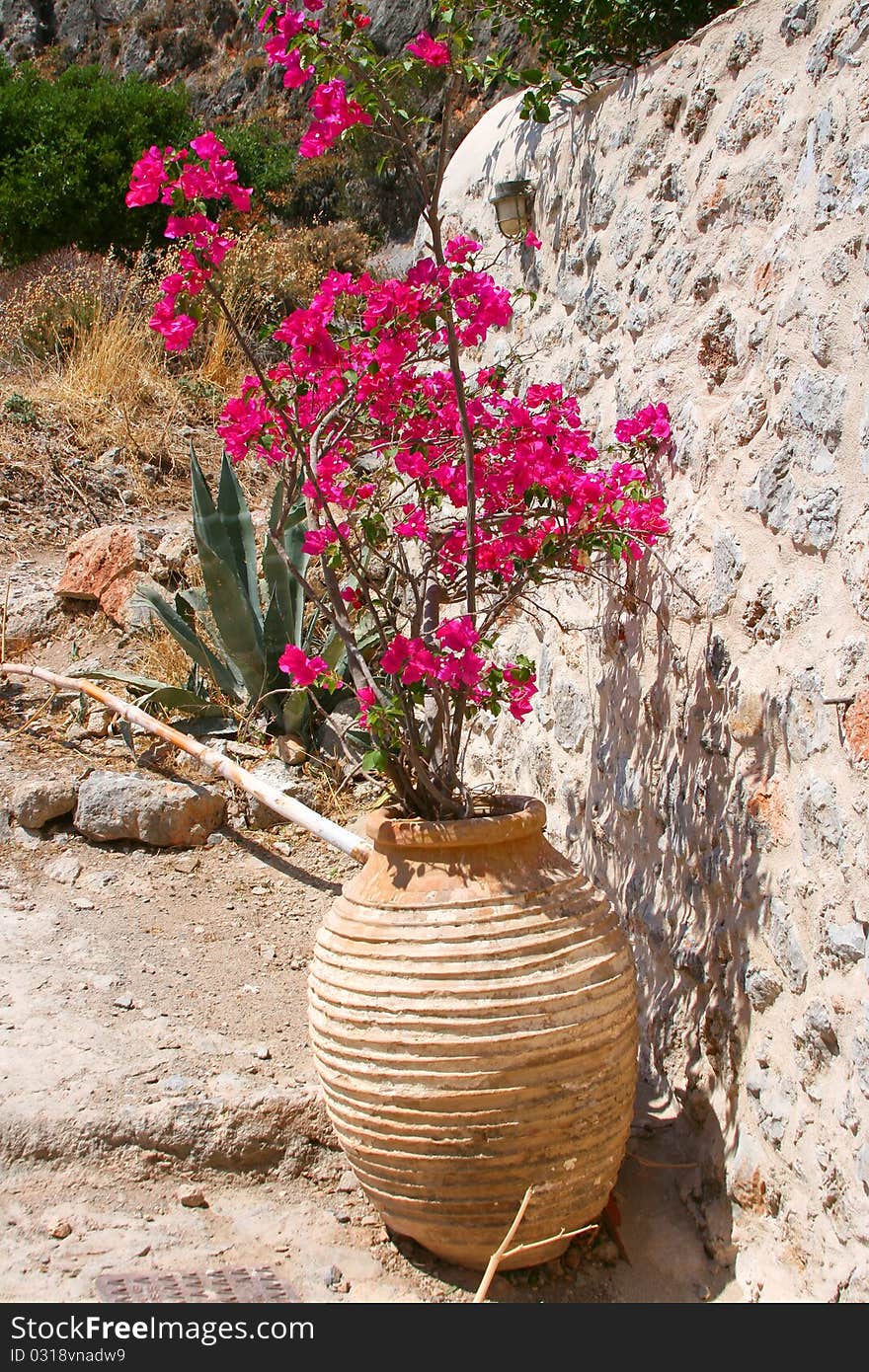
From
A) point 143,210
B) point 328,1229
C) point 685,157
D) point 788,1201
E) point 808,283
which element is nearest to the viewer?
point 788,1201

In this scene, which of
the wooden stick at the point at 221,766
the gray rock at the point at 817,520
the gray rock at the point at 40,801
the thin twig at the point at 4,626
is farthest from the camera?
the thin twig at the point at 4,626

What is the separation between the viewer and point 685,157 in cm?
267

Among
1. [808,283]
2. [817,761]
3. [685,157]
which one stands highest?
[685,157]

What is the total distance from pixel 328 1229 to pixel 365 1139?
1.30 ft

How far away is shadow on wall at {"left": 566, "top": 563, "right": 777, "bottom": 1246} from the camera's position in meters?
2.18

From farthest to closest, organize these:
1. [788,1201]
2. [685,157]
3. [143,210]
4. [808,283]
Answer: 1. [143,210]
2. [685,157]
3. [808,283]
4. [788,1201]

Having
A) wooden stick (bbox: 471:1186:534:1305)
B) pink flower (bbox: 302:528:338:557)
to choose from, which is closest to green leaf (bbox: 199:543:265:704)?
pink flower (bbox: 302:528:338:557)

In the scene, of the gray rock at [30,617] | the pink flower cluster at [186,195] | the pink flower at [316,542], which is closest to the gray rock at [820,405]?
the pink flower at [316,542]

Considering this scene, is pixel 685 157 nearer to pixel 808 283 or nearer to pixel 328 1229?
pixel 808 283

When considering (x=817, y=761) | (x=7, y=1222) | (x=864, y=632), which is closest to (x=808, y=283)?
(x=864, y=632)

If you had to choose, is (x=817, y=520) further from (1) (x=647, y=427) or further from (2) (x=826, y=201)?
(1) (x=647, y=427)

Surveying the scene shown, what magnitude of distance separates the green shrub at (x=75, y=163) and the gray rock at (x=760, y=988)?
911 cm

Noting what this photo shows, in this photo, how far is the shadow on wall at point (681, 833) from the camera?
218 centimetres

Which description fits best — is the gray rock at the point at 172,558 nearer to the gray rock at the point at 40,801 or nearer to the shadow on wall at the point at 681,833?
the gray rock at the point at 40,801
